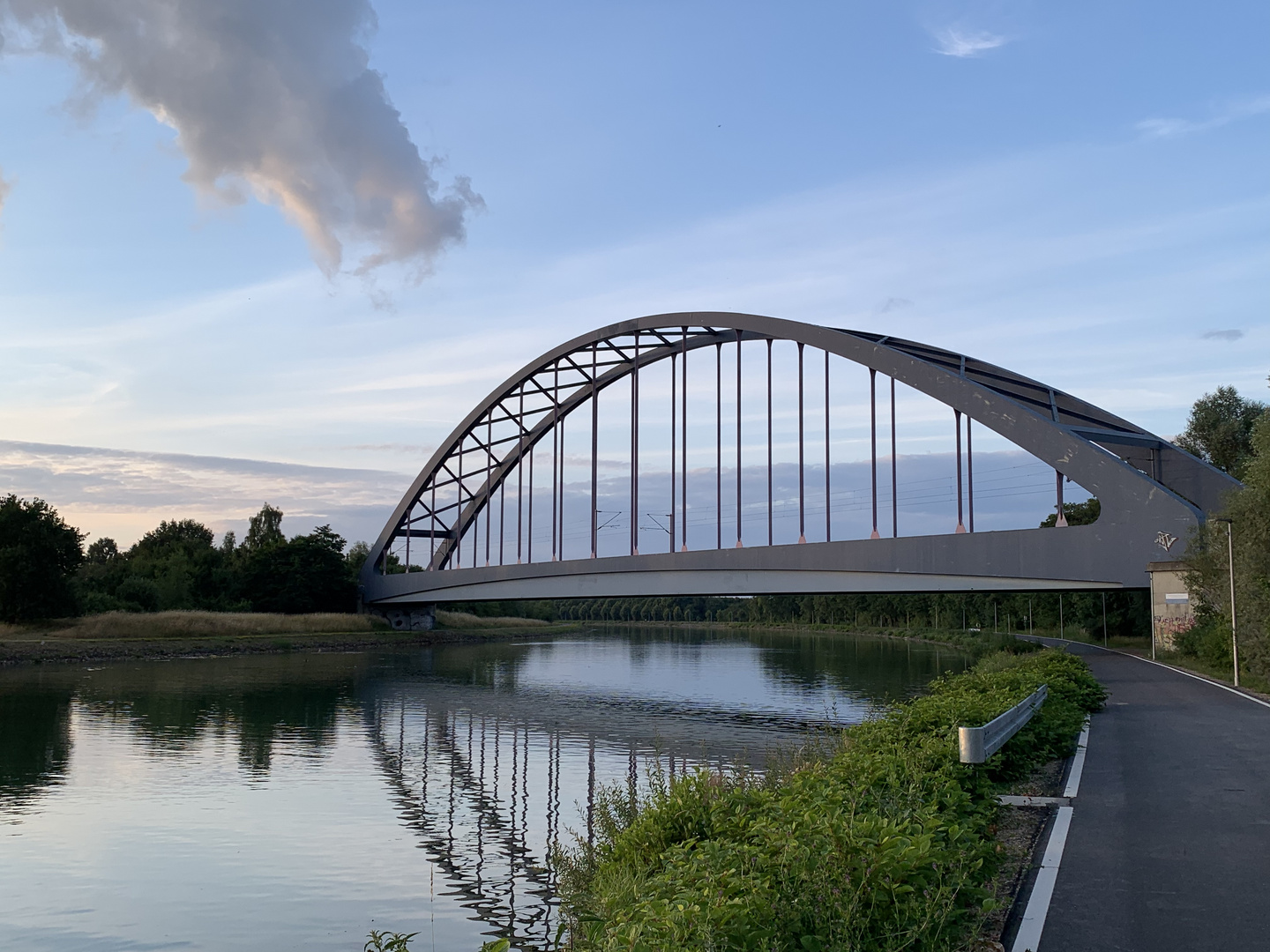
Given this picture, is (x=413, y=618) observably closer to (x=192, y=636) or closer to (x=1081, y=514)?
(x=192, y=636)

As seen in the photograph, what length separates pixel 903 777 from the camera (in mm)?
8539

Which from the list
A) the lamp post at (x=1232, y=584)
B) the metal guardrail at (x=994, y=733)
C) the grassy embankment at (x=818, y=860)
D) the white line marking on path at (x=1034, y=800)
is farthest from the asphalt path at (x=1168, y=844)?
the lamp post at (x=1232, y=584)

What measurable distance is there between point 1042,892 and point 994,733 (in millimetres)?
3687

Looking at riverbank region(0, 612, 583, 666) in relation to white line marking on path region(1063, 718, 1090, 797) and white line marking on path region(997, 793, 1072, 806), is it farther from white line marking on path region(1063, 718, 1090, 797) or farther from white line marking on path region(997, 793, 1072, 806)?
white line marking on path region(997, 793, 1072, 806)

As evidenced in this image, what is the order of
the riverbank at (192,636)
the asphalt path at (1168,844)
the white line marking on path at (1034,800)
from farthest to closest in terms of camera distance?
the riverbank at (192,636) < the white line marking on path at (1034,800) < the asphalt path at (1168,844)

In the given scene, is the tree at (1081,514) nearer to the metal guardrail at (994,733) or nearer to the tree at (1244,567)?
the tree at (1244,567)

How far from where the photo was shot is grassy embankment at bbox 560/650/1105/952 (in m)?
5.07

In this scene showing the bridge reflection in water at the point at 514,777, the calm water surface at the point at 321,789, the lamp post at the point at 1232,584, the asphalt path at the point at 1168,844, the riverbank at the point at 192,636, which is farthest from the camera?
the riverbank at the point at 192,636

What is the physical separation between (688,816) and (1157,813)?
14.0 feet

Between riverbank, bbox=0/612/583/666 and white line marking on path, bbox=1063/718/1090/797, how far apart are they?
41185 millimetres

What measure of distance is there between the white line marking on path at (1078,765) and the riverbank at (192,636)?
1621 inches

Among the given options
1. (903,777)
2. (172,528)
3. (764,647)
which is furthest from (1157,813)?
(172,528)

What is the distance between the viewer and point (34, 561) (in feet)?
166

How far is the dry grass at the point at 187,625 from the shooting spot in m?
50.6
